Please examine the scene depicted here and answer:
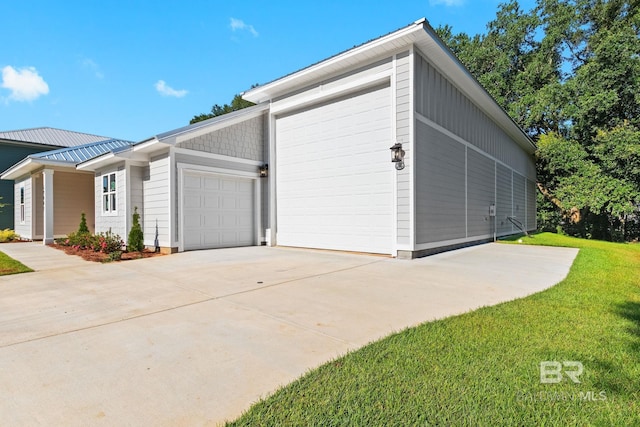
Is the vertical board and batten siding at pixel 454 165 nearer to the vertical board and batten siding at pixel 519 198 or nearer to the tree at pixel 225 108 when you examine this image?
the vertical board and batten siding at pixel 519 198

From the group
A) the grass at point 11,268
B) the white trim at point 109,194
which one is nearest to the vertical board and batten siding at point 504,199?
the white trim at point 109,194

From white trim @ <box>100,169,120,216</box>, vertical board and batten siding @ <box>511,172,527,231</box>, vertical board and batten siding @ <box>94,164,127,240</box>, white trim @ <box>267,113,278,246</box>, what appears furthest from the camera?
vertical board and batten siding @ <box>511,172,527,231</box>

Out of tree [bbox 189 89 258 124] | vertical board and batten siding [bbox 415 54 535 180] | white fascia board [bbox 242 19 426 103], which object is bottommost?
vertical board and batten siding [bbox 415 54 535 180]

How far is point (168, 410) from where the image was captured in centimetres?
176

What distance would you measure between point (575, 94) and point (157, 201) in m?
20.8

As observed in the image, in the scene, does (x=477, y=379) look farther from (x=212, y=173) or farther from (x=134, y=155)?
(x=134, y=155)

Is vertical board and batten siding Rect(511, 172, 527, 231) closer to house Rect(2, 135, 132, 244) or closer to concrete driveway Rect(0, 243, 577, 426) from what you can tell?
concrete driveway Rect(0, 243, 577, 426)

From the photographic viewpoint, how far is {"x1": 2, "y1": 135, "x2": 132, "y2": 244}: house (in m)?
11.5

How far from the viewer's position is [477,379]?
2.03 meters

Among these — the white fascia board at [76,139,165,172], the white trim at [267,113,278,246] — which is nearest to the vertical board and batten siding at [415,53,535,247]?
the white trim at [267,113,278,246]

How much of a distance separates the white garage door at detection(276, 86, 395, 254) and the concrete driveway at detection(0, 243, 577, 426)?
2.28 meters

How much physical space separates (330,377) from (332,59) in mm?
7967

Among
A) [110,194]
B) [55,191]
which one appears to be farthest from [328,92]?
[55,191]

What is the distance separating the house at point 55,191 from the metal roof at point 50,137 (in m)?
2.71
